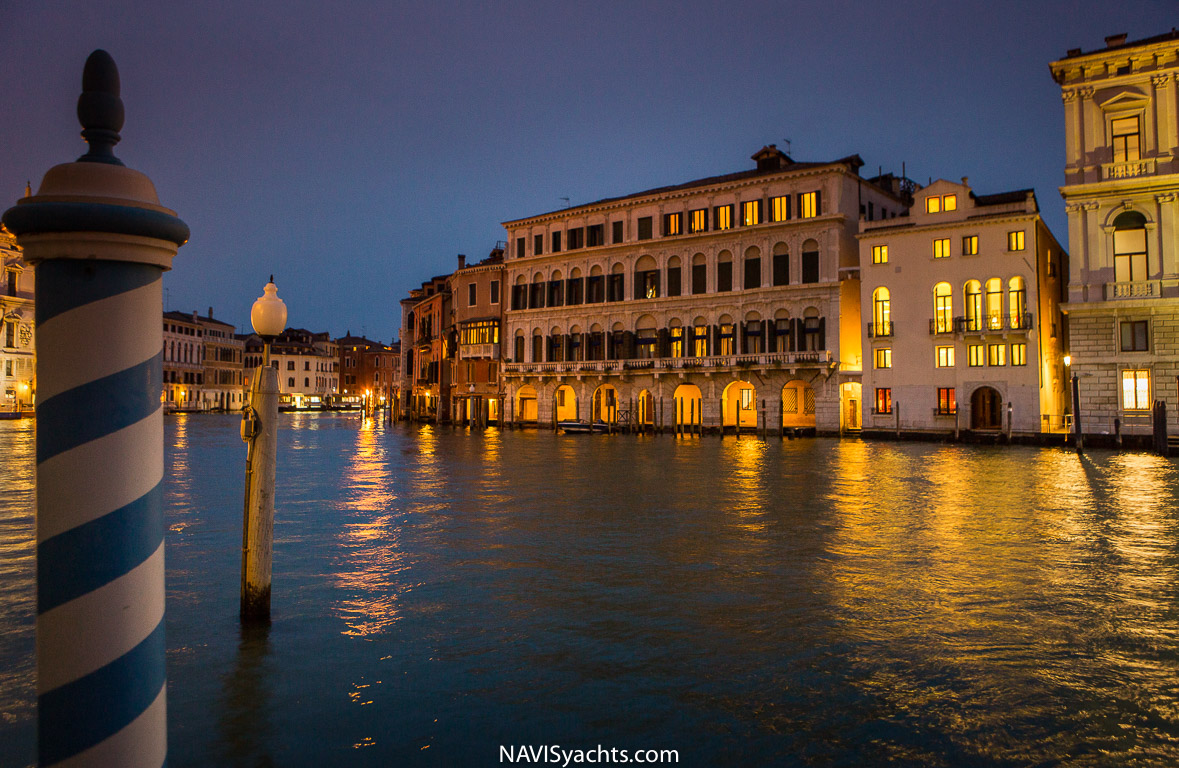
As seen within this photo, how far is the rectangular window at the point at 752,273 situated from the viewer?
3778 cm

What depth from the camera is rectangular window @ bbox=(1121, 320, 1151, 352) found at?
26.5 m

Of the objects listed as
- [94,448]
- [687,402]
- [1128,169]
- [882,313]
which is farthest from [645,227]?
[94,448]

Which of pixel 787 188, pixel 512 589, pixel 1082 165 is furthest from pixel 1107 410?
pixel 512 589

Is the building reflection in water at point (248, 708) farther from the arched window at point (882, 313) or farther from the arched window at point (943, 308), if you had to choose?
the arched window at point (882, 313)

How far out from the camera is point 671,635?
190 inches

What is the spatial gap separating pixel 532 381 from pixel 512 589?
4042 cm

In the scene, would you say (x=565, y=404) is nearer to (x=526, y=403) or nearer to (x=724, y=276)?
(x=526, y=403)

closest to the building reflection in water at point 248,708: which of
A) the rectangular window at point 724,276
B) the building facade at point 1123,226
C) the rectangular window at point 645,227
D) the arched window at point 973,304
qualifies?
the building facade at point 1123,226

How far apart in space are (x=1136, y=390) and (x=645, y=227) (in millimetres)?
23943

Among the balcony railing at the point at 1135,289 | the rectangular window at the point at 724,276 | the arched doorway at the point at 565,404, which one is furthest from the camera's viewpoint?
the arched doorway at the point at 565,404

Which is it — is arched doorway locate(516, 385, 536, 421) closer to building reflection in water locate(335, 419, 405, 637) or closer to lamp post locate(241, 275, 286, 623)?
building reflection in water locate(335, 419, 405, 637)

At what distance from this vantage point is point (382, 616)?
527 cm

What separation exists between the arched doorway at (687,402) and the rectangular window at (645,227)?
8.64m

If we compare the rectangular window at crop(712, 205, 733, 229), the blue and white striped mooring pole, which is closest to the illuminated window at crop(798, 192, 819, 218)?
the rectangular window at crop(712, 205, 733, 229)
